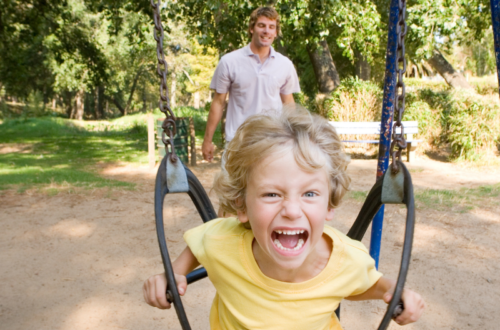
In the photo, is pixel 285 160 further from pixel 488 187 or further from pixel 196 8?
pixel 196 8

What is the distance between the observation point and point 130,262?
349 cm

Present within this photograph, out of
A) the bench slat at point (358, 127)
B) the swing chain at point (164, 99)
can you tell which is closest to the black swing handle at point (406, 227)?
the swing chain at point (164, 99)

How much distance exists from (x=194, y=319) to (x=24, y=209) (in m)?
3.14

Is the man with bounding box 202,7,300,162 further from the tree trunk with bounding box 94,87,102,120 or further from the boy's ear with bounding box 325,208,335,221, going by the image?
the tree trunk with bounding box 94,87,102,120

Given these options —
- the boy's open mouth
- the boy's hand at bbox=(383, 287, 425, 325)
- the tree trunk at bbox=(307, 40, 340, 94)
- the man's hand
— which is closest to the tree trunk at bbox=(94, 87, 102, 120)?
the tree trunk at bbox=(307, 40, 340, 94)

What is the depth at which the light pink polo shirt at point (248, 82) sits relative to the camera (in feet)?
11.0

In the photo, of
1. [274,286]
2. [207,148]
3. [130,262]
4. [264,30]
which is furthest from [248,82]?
[274,286]

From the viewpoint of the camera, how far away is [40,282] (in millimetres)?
3115

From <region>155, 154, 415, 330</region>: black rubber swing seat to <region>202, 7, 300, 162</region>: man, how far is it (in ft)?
5.67

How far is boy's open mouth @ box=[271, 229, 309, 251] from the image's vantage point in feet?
3.94

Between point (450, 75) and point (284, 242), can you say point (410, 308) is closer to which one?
point (284, 242)

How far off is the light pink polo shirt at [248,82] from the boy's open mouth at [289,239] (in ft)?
7.11

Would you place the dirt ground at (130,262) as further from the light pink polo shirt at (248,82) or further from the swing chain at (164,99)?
the swing chain at (164,99)

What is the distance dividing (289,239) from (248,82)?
2277mm
